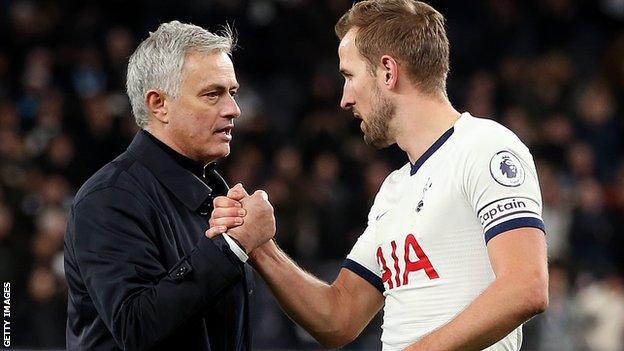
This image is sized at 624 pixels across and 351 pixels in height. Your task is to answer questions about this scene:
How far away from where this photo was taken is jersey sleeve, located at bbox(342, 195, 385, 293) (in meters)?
3.85

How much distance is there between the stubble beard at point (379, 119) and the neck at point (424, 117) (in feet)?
0.11

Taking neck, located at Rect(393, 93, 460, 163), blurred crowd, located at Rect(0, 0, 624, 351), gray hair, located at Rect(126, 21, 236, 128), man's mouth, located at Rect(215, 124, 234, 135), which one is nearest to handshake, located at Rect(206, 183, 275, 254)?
man's mouth, located at Rect(215, 124, 234, 135)

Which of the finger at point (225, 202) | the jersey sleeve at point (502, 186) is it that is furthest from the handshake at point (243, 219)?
the jersey sleeve at point (502, 186)

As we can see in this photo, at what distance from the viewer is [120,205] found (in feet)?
10.9

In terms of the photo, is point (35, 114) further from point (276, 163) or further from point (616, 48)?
point (616, 48)

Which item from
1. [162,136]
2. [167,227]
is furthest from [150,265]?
[162,136]

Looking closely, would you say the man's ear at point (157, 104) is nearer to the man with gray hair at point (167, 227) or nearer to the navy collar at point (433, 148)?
the man with gray hair at point (167, 227)

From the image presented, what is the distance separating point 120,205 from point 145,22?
7660 millimetres

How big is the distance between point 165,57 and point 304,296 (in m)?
0.94

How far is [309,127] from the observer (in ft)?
32.3

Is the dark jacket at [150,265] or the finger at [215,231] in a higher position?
the finger at [215,231]

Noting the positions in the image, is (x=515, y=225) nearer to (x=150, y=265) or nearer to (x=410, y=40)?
(x=410, y=40)

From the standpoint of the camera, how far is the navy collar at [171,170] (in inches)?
138

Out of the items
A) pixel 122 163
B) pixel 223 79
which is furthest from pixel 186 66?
pixel 122 163
